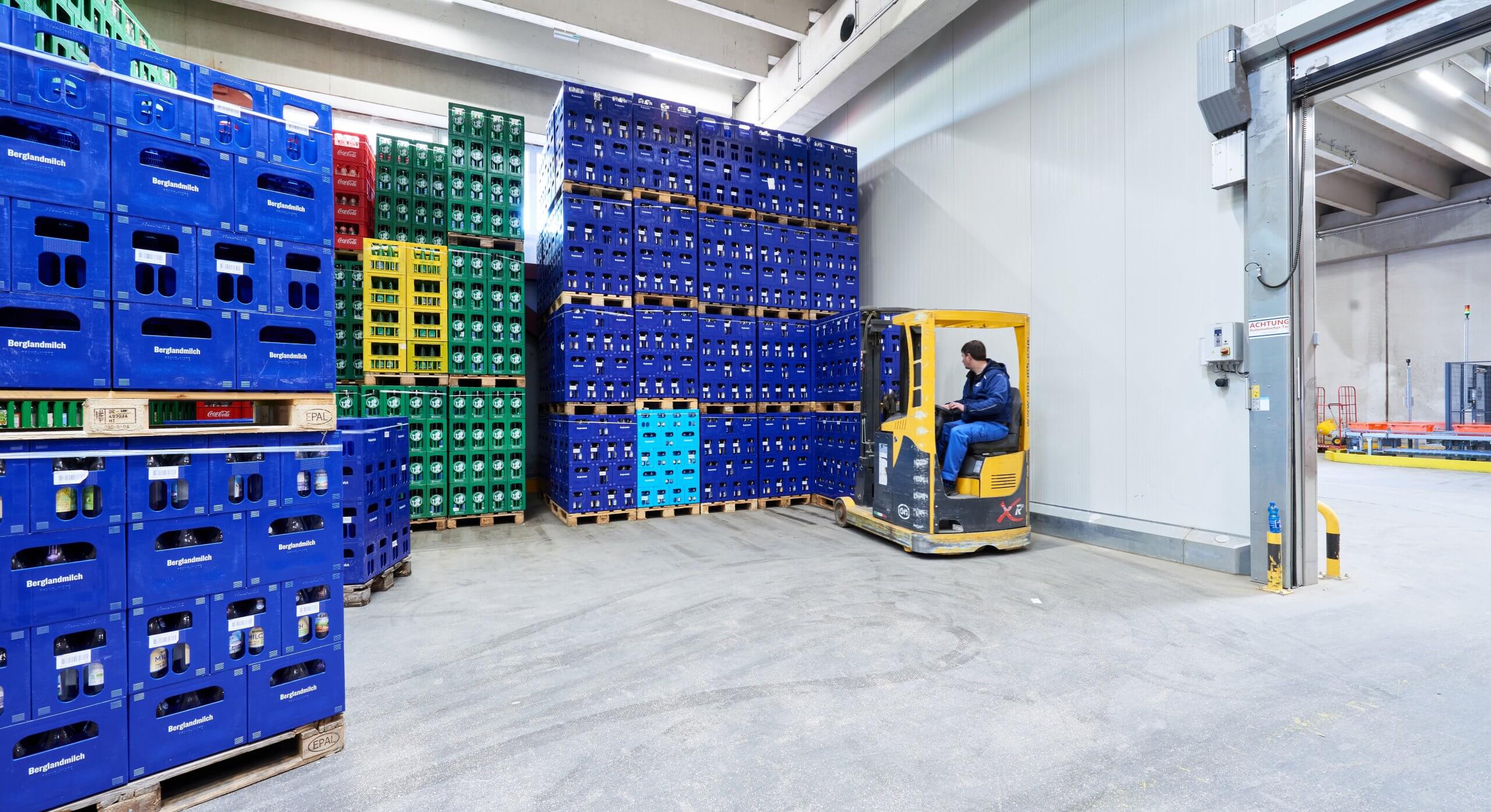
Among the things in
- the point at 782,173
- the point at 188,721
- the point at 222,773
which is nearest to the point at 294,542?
the point at 188,721

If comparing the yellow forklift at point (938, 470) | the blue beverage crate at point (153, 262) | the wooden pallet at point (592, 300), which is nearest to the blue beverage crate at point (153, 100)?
the blue beverage crate at point (153, 262)

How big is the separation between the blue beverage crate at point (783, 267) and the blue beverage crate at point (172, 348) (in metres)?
7.39

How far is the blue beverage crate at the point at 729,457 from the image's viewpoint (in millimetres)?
9094

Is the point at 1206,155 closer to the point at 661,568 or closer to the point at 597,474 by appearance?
the point at 661,568

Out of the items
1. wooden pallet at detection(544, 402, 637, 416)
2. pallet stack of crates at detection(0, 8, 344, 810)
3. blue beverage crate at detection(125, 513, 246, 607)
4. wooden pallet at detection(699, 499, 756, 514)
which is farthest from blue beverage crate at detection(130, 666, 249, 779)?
wooden pallet at detection(699, 499, 756, 514)

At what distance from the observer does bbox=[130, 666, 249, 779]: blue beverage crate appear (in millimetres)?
2404

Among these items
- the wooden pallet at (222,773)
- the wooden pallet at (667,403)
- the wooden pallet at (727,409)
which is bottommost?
the wooden pallet at (222,773)

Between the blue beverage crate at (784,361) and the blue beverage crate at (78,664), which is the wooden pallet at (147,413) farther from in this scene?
the blue beverage crate at (784,361)

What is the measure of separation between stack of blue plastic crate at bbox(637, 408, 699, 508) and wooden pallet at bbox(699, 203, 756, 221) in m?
2.81

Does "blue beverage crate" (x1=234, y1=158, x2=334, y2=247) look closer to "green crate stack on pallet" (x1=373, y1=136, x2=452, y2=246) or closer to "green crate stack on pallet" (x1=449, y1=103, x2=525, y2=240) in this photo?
"green crate stack on pallet" (x1=449, y1=103, x2=525, y2=240)

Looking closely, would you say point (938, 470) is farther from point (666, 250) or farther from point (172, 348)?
point (172, 348)

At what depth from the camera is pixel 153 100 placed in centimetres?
250

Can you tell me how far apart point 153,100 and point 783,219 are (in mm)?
7992

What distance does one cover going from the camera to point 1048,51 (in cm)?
761
